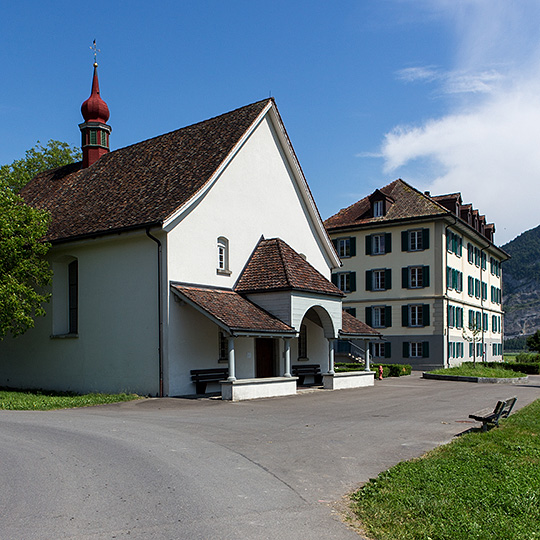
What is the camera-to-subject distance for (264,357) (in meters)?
26.2

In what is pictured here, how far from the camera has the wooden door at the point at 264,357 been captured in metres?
25.7

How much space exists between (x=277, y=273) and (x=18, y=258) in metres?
9.06

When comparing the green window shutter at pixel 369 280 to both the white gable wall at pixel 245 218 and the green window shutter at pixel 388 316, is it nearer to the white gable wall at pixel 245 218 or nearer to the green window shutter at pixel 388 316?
the green window shutter at pixel 388 316

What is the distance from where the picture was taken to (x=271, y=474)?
29.1 feet

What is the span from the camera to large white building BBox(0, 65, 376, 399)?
21.6 m

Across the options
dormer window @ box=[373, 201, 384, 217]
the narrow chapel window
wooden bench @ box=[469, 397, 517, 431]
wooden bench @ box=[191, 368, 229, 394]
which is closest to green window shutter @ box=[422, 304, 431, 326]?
dormer window @ box=[373, 201, 384, 217]

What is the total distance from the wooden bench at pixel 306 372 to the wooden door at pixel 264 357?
1.30 metres

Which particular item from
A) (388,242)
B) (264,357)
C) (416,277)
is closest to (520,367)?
(416,277)

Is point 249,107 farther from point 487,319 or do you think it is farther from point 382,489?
point 487,319

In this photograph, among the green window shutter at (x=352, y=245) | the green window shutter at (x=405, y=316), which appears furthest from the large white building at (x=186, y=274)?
the green window shutter at (x=352, y=245)

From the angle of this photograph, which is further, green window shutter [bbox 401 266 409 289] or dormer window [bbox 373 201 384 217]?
dormer window [bbox 373 201 384 217]

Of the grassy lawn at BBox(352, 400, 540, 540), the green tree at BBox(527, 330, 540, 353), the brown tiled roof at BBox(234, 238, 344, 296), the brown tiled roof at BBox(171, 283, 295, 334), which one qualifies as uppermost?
the brown tiled roof at BBox(234, 238, 344, 296)

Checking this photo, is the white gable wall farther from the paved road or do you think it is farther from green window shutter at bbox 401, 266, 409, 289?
green window shutter at bbox 401, 266, 409, 289

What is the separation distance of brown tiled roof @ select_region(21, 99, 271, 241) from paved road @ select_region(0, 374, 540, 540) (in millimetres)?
7727
